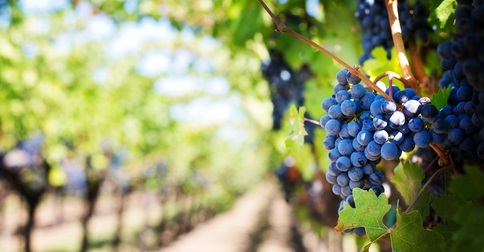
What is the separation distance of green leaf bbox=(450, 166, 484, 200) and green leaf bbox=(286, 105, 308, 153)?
0.64 m

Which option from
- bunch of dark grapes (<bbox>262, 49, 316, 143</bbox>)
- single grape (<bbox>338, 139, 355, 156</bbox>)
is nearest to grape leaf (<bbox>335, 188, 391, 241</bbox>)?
single grape (<bbox>338, 139, 355, 156</bbox>)

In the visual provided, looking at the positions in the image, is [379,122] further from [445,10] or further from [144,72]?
[144,72]

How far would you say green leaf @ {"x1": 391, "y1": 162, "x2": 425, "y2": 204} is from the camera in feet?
3.98

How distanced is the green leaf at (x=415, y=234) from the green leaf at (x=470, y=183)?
0.30m

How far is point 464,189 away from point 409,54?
42.5 inches

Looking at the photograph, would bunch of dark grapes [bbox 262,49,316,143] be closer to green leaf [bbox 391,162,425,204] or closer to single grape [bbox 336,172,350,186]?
green leaf [bbox 391,162,425,204]

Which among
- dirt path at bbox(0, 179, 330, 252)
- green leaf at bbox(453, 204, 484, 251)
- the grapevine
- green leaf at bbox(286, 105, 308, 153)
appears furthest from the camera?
dirt path at bbox(0, 179, 330, 252)

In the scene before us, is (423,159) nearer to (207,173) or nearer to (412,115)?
(412,115)

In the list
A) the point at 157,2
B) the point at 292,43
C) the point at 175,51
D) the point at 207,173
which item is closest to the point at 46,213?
the point at 207,173

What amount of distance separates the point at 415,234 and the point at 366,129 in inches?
10.6

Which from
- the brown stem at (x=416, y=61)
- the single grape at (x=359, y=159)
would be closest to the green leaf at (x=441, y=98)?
the single grape at (x=359, y=159)

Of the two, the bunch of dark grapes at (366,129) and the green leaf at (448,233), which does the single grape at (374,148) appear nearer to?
the bunch of dark grapes at (366,129)

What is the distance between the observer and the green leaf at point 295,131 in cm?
140

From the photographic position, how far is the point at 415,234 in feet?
3.49
